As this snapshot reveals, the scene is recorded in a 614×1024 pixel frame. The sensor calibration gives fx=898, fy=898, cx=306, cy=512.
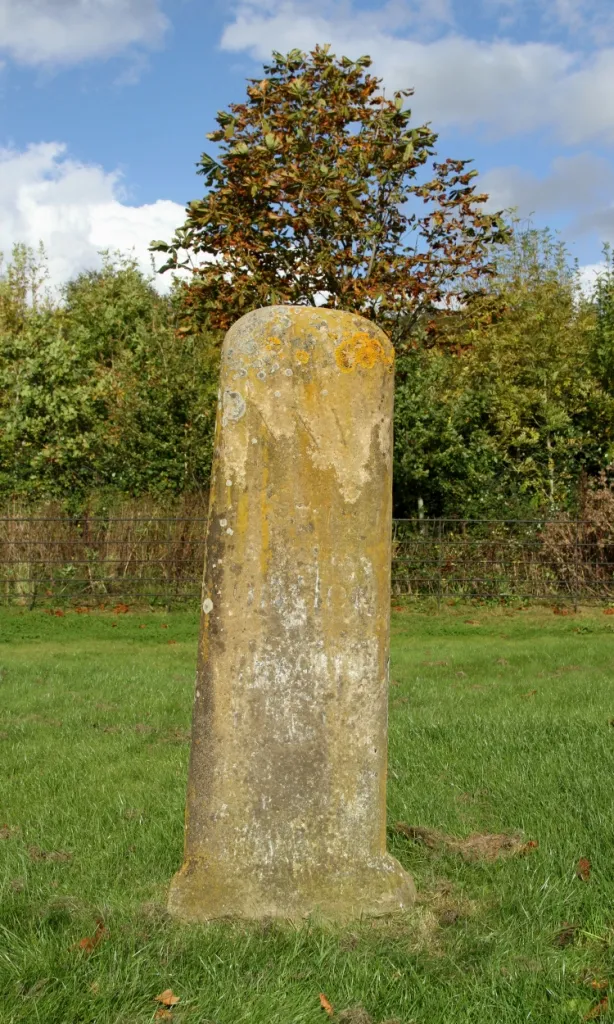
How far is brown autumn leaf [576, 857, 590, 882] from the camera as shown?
394 cm

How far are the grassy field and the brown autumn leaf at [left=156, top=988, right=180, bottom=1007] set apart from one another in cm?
4

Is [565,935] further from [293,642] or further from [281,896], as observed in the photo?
[293,642]

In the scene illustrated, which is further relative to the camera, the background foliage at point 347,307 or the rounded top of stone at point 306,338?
the background foliage at point 347,307

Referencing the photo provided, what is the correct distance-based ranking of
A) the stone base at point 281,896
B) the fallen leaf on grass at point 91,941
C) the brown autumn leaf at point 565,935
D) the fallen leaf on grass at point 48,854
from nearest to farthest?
the fallen leaf on grass at point 91,941 → the brown autumn leaf at point 565,935 → the stone base at point 281,896 → the fallen leaf on grass at point 48,854

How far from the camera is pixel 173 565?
16906 millimetres

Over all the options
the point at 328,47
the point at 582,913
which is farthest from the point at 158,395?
the point at 582,913

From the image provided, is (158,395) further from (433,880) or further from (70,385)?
(433,880)

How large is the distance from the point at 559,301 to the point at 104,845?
80.6 feet

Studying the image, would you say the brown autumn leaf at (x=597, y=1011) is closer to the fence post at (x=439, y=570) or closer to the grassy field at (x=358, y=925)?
the grassy field at (x=358, y=925)

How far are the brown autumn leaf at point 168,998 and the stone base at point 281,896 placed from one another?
25.0 inches

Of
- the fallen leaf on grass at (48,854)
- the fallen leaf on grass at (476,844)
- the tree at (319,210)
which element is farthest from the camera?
the tree at (319,210)

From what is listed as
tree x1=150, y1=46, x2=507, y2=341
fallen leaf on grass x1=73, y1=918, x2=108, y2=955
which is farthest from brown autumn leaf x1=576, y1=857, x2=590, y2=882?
tree x1=150, y1=46, x2=507, y2=341

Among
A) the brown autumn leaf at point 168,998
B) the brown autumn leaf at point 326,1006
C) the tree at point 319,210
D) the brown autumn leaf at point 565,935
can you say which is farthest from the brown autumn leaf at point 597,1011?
the tree at point 319,210

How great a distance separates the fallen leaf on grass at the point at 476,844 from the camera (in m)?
4.20
